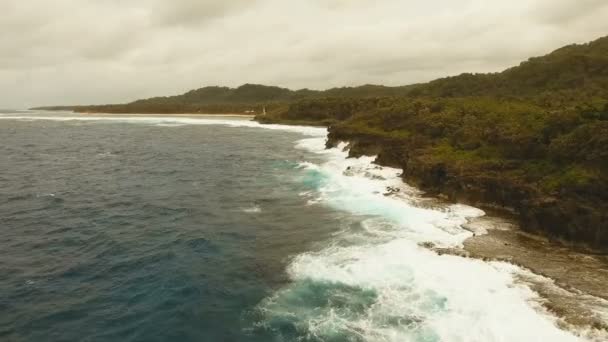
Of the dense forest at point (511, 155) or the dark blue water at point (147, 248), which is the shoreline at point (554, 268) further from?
the dark blue water at point (147, 248)

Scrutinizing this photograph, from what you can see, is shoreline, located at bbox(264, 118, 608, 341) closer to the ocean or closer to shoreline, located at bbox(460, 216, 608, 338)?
shoreline, located at bbox(460, 216, 608, 338)

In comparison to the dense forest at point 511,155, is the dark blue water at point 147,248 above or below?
below

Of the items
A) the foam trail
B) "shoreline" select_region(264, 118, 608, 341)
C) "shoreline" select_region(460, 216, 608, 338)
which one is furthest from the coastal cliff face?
the foam trail

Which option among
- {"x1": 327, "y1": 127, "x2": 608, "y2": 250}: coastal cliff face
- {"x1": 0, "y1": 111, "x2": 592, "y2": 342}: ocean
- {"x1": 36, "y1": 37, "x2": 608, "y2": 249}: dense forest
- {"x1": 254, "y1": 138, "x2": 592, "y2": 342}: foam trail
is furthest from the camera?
{"x1": 36, "y1": 37, "x2": 608, "y2": 249}: dense forest

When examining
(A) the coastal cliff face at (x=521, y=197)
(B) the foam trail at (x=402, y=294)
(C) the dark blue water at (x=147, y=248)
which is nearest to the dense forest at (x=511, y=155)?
(A) the coastal cliff face at (x=521, y=197)

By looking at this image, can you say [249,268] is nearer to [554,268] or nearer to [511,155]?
[554,268]

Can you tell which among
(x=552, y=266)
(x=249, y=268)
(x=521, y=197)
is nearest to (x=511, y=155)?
(x=521, y=197)

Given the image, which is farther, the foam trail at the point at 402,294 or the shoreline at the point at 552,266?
the shoreline at the point at 552,266
